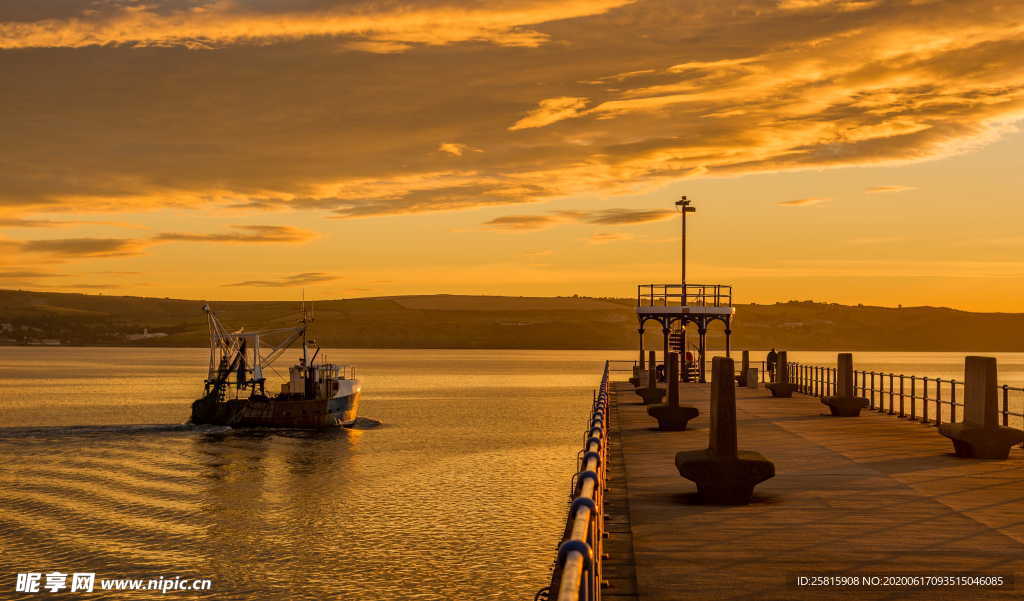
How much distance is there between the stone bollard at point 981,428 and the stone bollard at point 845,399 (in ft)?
39.5

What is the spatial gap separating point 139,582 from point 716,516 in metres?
19.0

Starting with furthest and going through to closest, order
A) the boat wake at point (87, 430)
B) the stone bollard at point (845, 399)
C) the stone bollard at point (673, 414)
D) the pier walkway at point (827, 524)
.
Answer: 1. the boat wake at point (87, 430)
2. the stone bollard at point (845, 399)
3. the stone bollard at point (673, 414)
4. the pier walkway at point (827, 524)

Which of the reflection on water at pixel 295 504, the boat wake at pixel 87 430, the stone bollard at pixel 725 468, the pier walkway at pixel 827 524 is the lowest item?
the boat wake at pixel 87 430

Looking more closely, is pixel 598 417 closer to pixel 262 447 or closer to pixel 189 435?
pixel 262 447

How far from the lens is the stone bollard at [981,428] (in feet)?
68.3

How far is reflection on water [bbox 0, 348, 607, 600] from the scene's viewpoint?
91.8ft

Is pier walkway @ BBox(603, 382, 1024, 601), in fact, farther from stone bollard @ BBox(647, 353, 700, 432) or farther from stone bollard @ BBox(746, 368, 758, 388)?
stone bollard @ BBox(746, 368, 758, 388)

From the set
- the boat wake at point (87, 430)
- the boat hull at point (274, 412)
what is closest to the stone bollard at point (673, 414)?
the boat wake at point (87, 430)

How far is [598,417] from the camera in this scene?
1566 centimetres

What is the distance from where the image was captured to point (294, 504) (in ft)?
135

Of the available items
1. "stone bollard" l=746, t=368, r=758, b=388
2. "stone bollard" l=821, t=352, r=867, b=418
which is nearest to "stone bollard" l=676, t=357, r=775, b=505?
"stone bollard" l=821, t=352, r=867, b=418

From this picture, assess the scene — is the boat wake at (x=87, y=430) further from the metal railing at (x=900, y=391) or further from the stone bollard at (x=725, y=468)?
the stone bollard at (x=725, y=468)

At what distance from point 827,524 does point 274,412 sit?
245ft

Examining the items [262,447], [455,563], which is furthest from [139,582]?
[262,447]
